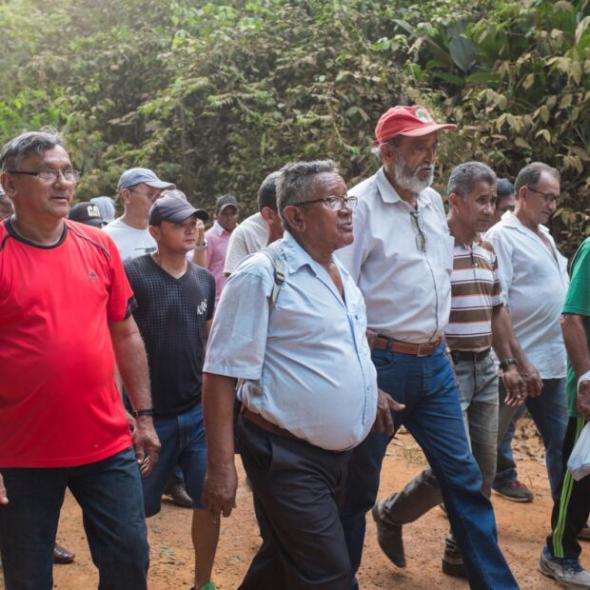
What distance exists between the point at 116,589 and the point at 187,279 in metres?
1.94

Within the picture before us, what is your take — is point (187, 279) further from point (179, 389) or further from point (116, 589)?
point (116, 589)

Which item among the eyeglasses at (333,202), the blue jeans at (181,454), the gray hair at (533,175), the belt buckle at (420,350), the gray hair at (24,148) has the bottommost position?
the blue jeans at (181,454)

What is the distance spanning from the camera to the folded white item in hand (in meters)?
4.60

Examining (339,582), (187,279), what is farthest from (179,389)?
(339,582)

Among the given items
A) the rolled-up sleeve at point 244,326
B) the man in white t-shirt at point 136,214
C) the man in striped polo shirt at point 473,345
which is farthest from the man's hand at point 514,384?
the man in white t-shirt at point 136,214

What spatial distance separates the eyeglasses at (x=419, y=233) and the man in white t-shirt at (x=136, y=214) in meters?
2.29

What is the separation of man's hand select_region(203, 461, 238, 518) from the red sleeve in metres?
0.78

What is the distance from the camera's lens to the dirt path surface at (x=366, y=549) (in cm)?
514

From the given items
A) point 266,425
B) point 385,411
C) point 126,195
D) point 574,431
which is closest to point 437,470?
point 385,411

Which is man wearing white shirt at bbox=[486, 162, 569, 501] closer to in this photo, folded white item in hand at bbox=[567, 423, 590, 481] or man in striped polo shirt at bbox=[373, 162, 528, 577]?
man in striped polo shirt at bbox=[373, 162, 528, 577]

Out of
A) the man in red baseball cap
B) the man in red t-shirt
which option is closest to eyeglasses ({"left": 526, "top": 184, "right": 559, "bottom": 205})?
the man in red baseball cap

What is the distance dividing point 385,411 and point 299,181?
1.07m

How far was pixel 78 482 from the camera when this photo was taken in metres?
3.53

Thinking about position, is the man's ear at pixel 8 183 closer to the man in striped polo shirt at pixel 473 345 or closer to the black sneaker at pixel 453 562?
the man in striped polo shirt at pixel 473 345
